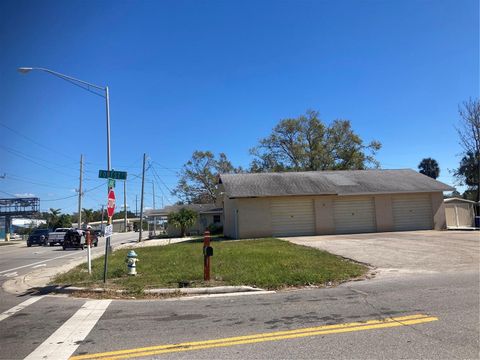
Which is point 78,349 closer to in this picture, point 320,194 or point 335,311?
point 335,311

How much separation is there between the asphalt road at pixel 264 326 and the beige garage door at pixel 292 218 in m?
17.6

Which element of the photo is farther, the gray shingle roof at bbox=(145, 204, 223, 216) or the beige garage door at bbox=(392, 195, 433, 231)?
the gray shingle roof at bbox=(145, 204, 223, 216)

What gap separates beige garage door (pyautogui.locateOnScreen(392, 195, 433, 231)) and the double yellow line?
22746 millimetres

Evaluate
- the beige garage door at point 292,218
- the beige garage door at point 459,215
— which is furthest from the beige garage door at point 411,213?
the beige garage door at point 292,218

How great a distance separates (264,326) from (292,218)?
2106 cm

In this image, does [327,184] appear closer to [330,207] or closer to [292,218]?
[330,207]

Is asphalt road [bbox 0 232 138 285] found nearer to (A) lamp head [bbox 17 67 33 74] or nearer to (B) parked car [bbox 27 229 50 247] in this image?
(A) lamp head [bbox 17 67 33 74]

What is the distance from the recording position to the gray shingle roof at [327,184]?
89.1 feet

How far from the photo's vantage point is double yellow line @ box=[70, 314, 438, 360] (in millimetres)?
5348

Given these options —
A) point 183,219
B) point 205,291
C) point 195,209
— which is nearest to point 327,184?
point 183,219

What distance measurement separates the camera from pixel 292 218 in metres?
27.4

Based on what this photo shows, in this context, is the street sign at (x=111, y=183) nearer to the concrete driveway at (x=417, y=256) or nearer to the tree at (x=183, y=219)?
the concrete driveway at (x=417, y=256)

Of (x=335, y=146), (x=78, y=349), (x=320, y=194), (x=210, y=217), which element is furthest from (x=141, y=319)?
(x=335, y=146)

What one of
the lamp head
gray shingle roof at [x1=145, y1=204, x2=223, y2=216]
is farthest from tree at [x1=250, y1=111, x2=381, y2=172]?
the lamp head
